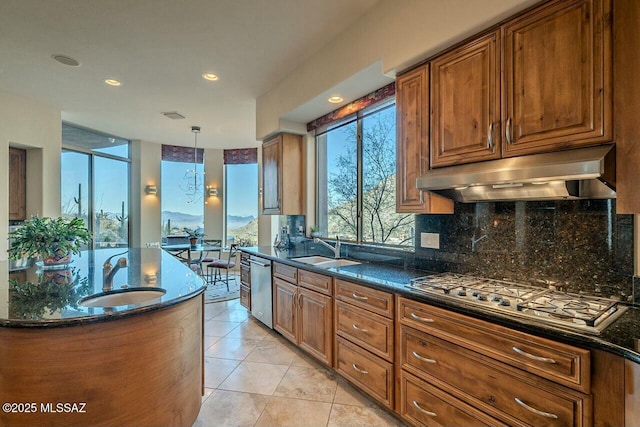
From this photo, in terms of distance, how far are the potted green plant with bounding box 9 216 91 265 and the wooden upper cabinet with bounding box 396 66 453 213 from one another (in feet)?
8.76

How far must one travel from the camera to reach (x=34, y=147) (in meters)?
4.30

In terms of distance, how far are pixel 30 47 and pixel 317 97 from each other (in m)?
2.75

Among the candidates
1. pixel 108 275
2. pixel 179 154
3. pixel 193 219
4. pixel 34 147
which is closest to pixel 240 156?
pixel 179 154

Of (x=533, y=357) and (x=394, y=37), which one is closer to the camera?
(x=533, y=357)

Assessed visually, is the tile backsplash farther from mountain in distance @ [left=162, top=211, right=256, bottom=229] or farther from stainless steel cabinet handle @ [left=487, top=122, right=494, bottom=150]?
mountain in distance @ [left=162, top=211, right=256, bottom=229]

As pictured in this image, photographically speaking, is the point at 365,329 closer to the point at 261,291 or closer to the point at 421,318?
the point at 421,318

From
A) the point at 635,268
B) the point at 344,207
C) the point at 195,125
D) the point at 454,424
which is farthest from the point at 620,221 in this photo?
the point at 195,125

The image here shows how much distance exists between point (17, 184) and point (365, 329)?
5149 mm

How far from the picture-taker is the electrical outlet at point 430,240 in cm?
238

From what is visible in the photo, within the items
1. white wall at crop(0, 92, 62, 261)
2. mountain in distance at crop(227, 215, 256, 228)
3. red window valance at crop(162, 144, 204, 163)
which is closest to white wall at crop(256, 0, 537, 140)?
white wall at crop(0, 92, 62, 261)

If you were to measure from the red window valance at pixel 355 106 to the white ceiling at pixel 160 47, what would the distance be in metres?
0.30

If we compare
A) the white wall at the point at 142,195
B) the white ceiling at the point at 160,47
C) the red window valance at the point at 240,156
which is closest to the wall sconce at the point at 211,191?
the red window valance at the point at 240,156

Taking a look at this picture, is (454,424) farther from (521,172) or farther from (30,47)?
(30,47)

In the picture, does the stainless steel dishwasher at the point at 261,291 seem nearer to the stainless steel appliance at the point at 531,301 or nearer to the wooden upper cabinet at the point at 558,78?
the stainless steel appliance at the point at 531,301
